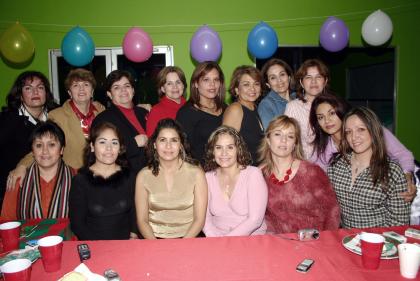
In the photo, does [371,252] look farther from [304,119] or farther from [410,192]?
[304,119]

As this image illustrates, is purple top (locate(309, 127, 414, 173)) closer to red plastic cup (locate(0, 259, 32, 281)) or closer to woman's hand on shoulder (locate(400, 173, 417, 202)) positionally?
woman's hand on shoulder (locate(400, 173, 417, 202))

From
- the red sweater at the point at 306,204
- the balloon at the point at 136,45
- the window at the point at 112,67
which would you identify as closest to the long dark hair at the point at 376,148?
the red sweater at the point at 306,204

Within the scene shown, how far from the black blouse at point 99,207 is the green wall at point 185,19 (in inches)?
129

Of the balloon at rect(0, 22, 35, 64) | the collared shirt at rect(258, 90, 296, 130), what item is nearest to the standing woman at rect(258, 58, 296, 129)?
the collared shirt at rect(258, 90, 296, 130)

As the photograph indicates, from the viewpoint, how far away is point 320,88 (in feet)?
9.39

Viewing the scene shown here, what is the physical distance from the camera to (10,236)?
151 cm

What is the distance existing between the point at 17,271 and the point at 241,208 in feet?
4.21

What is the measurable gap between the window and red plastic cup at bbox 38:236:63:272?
3.86 m

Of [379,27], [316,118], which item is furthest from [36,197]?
[379,27]

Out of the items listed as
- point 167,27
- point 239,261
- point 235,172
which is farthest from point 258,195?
point 167,27

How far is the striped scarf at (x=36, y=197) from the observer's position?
2141mm

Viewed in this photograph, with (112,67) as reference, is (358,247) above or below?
below

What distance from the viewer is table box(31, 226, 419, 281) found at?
124 centimetres

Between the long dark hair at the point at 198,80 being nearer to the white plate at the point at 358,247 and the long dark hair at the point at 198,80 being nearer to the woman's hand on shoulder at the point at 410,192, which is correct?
the woman's hand on shoulder at the point at 410,192
